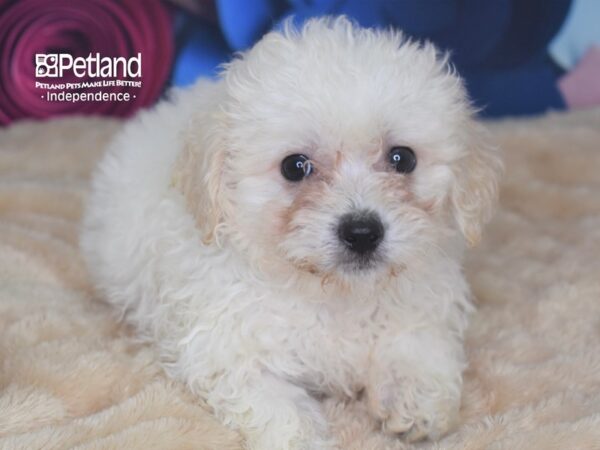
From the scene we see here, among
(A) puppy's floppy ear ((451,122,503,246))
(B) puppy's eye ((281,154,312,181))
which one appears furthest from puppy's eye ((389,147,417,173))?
(B) puppy's eye ((281,154,312,181))

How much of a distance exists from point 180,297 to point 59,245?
1078 mm

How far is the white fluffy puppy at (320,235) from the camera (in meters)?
2.59

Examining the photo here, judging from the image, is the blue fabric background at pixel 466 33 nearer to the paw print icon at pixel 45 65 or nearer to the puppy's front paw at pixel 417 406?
the paw print icon at pixel 45 65

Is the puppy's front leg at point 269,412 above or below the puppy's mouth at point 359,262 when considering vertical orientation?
below

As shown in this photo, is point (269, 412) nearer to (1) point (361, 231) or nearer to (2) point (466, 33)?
(1) point (361, 231)

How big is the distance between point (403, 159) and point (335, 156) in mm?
209

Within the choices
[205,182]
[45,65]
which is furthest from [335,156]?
[45,65]

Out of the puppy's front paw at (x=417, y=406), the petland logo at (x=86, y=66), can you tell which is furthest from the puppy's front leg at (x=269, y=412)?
the petland logo at (x=86, y=66)

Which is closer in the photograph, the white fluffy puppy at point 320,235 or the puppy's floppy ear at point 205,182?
the white fluffy puppy at point 320,235

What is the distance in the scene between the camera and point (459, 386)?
9.37 ft

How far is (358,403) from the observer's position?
9.51 ft

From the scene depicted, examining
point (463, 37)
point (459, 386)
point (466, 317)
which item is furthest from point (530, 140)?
point (459, 386)

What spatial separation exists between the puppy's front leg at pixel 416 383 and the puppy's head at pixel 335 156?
35 cm

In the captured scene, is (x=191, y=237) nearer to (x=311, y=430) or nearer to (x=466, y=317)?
(x=311, y=430)
